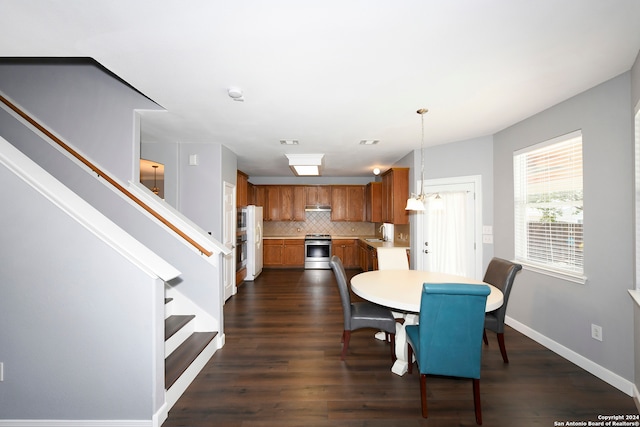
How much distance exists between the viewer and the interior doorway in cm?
380

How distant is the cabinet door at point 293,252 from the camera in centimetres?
698

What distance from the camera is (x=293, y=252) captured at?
275 inches

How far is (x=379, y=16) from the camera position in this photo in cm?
147

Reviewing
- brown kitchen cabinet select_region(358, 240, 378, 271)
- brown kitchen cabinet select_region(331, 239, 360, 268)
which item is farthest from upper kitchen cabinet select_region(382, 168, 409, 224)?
brown kitchen cabinet select_region(331, 239, 360, 268)

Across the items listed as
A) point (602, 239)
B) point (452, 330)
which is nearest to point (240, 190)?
point (452, 330)

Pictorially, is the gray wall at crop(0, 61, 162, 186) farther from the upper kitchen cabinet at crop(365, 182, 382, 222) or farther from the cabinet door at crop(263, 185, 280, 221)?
the upper kitchen cabinet at crop(365, 182, 382, 222)

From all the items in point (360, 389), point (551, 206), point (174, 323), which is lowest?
point (360, 389)

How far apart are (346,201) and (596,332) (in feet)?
17.8

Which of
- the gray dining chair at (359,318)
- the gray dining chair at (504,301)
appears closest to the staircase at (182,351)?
the gray dining chair at (359,318)

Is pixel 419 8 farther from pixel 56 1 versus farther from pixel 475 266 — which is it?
pixel 475 266

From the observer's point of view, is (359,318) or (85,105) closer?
(359,318)

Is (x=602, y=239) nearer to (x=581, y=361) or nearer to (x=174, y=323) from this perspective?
(x=581, y=361)

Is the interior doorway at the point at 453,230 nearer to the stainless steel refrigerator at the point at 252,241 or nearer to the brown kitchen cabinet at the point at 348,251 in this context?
the brown kitchen cabinet at the point at 348,251

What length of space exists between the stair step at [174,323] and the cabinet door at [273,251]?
13.8ft
